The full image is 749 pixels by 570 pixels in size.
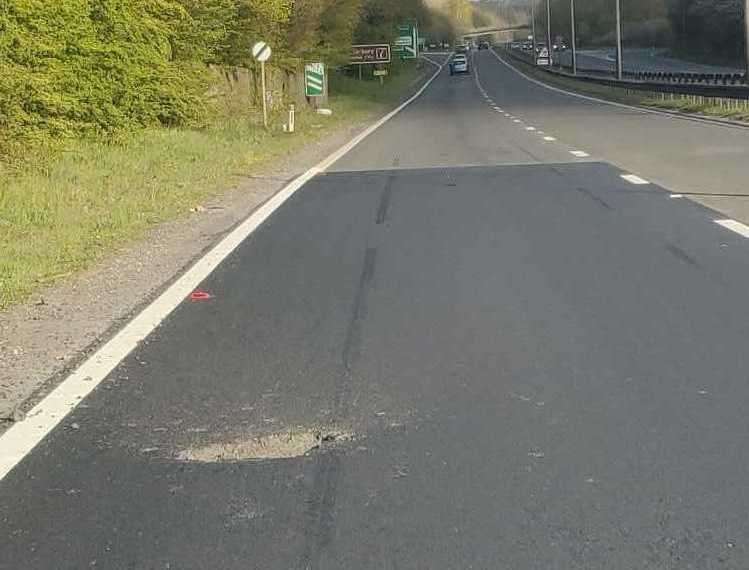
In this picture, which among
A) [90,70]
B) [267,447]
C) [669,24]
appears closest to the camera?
[267,447]

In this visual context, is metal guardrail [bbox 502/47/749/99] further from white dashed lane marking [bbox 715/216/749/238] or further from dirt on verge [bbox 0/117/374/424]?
dirt on verge [bbox 0/117/374/424]

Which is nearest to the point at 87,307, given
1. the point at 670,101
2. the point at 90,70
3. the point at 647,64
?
the point at 90,70

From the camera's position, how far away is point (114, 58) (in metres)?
23.4

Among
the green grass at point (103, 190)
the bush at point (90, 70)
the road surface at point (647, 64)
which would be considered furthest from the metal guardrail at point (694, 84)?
the bush at point (90, 70)

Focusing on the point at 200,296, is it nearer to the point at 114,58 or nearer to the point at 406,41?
the point at 114,58

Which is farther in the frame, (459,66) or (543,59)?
(543,59)

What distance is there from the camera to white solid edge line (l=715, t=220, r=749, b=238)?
38.5 feet

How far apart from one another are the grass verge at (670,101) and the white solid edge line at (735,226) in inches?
839

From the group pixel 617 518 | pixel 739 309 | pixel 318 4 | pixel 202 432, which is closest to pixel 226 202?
pixel 739 309

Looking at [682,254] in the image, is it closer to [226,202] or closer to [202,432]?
[202,432]

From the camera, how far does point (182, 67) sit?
28.1m

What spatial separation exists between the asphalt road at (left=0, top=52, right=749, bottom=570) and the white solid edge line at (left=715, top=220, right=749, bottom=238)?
0.79 ft

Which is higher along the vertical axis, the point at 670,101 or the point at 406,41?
the point at 406,41

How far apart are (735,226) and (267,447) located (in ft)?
25.8
